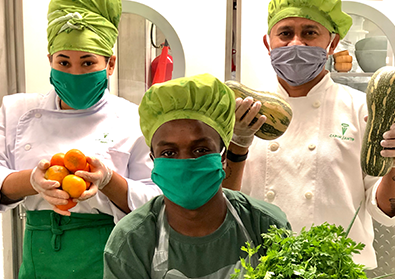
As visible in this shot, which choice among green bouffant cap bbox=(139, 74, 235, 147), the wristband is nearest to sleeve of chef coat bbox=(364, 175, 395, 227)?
the wristband

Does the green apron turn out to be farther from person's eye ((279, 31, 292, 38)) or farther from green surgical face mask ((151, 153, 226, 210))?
person's eye ((279, 31, 292, 38))

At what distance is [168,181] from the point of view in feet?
4.02

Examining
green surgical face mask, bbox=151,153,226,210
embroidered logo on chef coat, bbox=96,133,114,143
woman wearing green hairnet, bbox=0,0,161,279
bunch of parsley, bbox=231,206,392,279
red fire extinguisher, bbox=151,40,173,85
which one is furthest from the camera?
red fire extinguisher, bbox=151,40,173,85

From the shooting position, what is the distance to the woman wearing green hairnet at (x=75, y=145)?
64.9 inches

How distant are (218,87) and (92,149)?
2.29 feet

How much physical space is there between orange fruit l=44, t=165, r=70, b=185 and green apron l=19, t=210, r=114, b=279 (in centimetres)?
33

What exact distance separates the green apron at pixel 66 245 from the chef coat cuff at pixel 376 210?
1088 mm

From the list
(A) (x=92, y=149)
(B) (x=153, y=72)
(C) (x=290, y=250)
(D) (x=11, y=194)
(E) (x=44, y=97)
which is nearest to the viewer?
(C) (x=290, y=250)

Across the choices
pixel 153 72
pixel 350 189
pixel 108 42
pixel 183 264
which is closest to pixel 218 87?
pixel 183 264

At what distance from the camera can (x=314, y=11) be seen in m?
1.79

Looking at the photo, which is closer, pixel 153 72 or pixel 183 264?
pixel 183 264

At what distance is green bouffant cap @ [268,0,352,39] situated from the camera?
1.77 metres

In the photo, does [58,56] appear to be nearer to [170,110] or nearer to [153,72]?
[170,110]

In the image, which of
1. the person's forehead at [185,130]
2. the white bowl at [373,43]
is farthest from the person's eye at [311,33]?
the white bowl at [373,43]
